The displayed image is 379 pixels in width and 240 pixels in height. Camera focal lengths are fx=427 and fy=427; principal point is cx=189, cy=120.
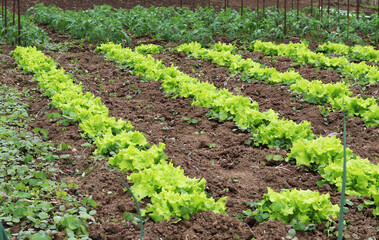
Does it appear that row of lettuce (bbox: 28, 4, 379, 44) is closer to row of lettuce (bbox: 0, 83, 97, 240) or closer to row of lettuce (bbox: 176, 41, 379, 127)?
row of lettuce (bbox: 176, 41, 379, 127)

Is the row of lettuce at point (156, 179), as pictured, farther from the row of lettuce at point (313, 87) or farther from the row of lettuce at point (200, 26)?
the row of lettuce at point (200, 26)

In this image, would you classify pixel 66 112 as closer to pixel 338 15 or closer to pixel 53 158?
pixel 53 158

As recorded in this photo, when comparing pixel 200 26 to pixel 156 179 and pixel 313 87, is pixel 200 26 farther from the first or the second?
pixel 156 179

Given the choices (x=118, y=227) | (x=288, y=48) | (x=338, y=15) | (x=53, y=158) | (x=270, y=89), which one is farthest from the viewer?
(x=338, y=15)

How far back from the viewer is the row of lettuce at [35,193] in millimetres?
3369

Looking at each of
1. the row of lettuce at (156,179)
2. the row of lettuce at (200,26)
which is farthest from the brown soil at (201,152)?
the row of lettuce at (200,26)

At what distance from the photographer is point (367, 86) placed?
7.75 m

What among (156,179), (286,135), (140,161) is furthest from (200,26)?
(156,179)

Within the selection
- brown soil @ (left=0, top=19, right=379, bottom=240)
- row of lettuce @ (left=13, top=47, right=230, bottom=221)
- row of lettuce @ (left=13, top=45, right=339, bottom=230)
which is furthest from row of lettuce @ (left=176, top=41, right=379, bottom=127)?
row of lettuce @ (left=13, top=47, right=230, bottom=221)

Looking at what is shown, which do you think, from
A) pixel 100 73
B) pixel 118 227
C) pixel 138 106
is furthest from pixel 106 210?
pixel 100 73

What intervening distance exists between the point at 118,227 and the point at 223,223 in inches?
33.6

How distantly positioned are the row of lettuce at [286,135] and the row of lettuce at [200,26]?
13.4 feet

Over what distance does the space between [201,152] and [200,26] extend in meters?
7.87

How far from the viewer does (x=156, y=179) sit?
3.87 meters
